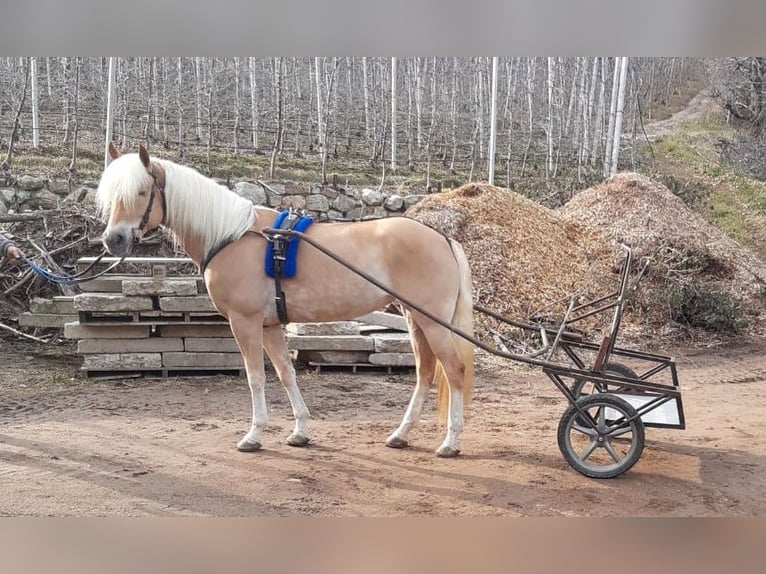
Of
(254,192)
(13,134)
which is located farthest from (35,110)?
(254,192)

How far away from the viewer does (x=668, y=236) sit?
27.9 feet

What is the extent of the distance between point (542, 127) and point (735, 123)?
8.80 feet

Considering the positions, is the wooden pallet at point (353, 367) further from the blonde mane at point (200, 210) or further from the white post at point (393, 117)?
the white post at point (393, 117)

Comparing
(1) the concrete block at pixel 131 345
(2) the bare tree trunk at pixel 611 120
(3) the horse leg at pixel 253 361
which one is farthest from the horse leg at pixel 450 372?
(2) the bare tree trunk at pixel 611 120

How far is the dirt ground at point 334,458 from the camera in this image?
3.16 meters

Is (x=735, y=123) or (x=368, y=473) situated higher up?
(x=735, y=123)

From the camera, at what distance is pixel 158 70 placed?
8.53m

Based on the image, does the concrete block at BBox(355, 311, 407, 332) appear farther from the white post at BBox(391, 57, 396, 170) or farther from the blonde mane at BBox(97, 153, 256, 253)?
the white post at BBox(391, 57, 396, 170)

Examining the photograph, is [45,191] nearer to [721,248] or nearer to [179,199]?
[179,199]

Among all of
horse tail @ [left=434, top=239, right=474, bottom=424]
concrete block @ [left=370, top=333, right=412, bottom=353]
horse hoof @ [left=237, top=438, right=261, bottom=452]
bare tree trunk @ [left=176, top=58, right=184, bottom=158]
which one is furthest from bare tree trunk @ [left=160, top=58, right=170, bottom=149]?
horse tail @ [left=434, top=239, right=474, bottom=424]

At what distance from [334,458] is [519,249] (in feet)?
18.0

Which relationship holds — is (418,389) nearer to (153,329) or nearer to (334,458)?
(334,458)

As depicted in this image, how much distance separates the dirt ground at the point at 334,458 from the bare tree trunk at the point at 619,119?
4.43 metres
